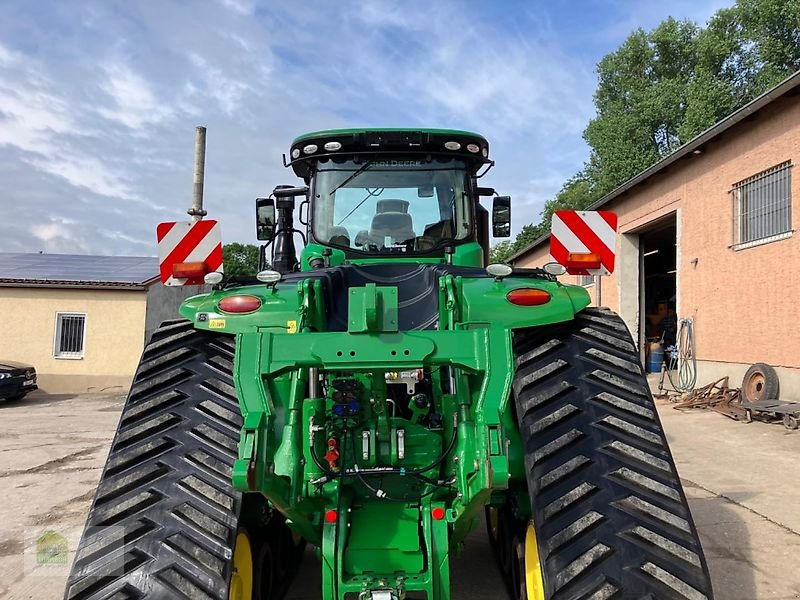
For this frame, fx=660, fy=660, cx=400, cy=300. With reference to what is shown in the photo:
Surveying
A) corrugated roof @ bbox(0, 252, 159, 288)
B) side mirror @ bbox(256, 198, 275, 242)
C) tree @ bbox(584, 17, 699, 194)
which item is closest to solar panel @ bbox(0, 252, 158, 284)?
corrugated roof @ bbox(0, 252, 159, 288)

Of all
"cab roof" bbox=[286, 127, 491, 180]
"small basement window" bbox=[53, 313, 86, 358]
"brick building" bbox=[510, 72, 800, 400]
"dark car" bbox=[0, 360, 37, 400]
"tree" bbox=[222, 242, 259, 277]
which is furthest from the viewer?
"tree" bbox=[222, 242, 259, 277]

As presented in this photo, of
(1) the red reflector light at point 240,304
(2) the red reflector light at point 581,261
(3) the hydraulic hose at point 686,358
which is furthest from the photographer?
(3) the hydraulic hose at point 686,358

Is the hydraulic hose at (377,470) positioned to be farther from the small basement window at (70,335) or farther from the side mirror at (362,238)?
the small basement window at (70,335)

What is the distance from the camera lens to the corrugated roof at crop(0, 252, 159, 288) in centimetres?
1836

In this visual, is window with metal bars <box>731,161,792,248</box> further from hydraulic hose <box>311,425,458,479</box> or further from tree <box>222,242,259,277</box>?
tree <box>222,242,259,277</box>

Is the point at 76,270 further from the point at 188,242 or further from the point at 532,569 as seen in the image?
the point at 532,569

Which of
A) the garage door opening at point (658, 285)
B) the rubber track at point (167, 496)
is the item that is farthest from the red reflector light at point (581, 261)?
the garage door opening at point (658, 285)

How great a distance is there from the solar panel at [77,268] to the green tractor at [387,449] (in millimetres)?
16917

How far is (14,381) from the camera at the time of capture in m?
15.6

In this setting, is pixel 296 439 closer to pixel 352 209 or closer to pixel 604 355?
pixel 604 355

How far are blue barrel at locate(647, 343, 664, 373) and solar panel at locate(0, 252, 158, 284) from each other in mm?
14412

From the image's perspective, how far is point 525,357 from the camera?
2994mm

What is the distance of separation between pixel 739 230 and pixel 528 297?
11302mm

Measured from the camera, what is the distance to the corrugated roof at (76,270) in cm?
1836
